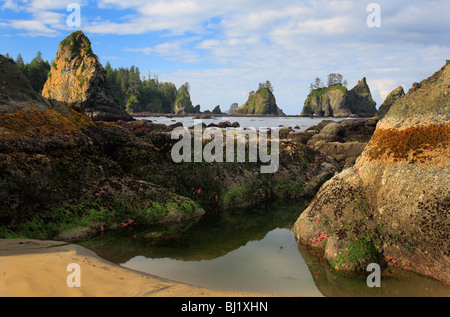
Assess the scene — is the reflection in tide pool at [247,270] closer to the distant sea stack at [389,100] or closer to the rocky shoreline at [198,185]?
the rocky shoreline at [198,185]

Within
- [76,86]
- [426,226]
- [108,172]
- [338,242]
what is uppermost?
[76,86]

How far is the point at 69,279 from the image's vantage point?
7117 millimetres

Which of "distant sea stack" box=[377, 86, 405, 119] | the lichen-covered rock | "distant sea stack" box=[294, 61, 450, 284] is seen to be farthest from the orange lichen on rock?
"distant sea stack" box=[377, 86, 405, 119]

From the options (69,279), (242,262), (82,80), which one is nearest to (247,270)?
(242,262)

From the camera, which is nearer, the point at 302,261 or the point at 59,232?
the point at 302,261

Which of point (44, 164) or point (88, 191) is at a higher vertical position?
point (44, 164)

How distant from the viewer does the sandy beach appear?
21.2ft

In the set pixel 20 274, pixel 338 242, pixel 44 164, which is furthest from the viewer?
pixel 44 164

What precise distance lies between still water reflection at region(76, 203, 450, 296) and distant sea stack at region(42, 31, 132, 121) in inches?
2863
